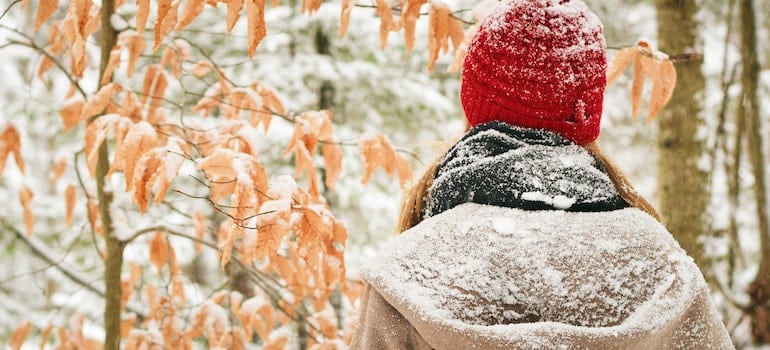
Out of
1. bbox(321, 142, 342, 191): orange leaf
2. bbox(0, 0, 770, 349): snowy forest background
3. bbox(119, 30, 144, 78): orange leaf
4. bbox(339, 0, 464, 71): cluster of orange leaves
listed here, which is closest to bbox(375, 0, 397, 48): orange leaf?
bbox(339, 0, 464, 71): cluster of orange leaves

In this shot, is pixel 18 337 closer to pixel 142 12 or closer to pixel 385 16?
pixel 142 12

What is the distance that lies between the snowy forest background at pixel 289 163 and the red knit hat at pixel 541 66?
11.9 inches

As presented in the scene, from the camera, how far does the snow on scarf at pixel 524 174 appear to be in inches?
54.4

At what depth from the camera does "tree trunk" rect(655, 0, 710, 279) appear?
140 inches

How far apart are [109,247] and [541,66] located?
6.71 feet

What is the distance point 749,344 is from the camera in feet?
15.6

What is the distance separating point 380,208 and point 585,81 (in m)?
4.83

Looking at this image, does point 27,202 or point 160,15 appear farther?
point 27,202

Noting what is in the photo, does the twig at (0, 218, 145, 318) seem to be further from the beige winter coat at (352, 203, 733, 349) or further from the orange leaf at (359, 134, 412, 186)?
the beige winter coat at (352, 203, 733, 349)

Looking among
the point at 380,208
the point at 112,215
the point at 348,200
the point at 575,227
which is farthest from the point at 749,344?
the point at 112,215

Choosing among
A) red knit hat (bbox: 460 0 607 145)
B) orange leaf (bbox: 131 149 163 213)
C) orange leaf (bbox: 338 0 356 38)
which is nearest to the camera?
red knit hat (bbox: 460 0 607 145)

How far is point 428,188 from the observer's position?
1673 millimetres

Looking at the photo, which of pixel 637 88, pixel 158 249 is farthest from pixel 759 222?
pixel 158 249

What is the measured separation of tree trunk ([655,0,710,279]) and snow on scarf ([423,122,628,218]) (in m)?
2.42
